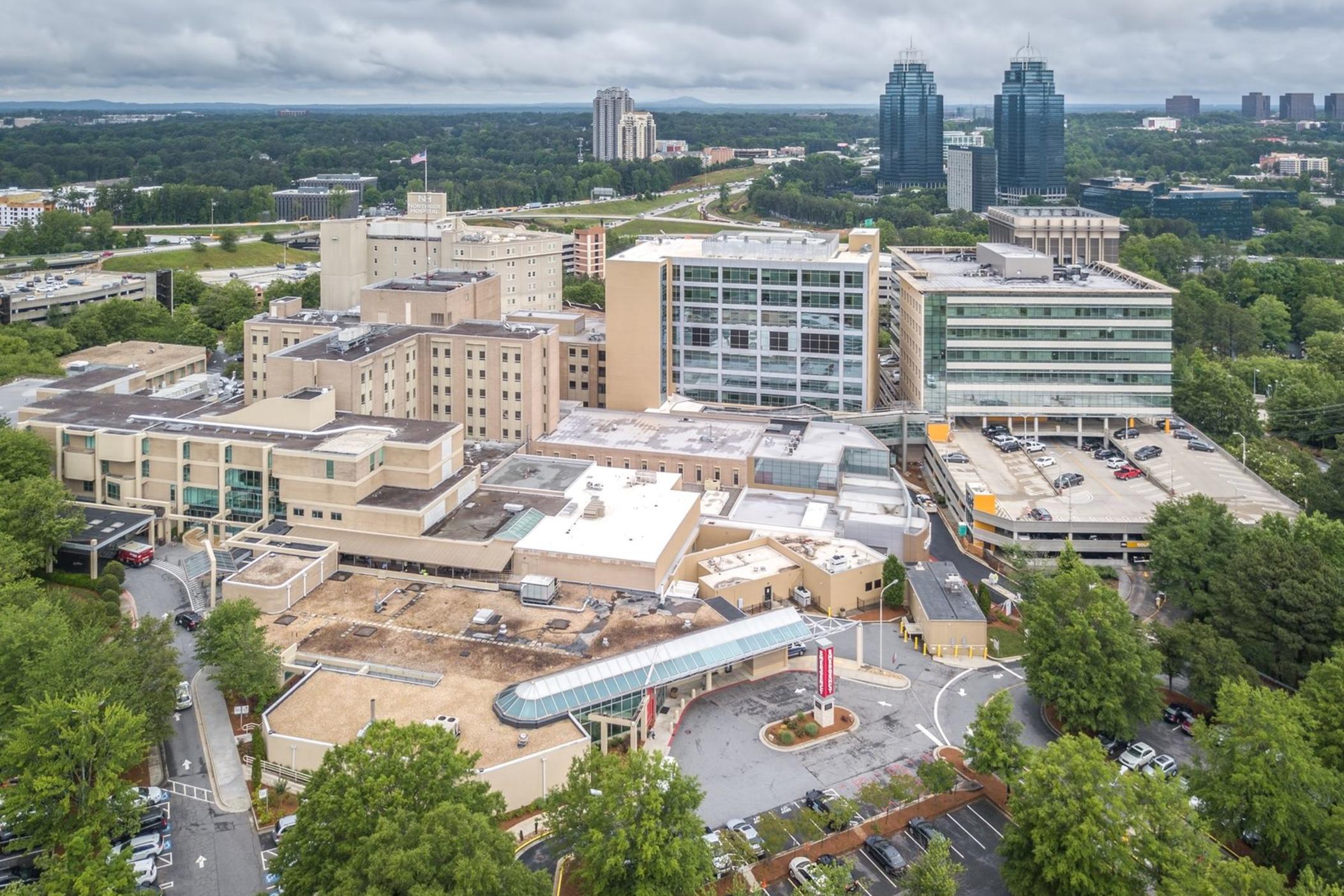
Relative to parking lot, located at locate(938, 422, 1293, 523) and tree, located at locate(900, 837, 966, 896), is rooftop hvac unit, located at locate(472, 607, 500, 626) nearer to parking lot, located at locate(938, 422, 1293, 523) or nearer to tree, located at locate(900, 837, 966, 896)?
tree, located at locate(900, 837, 966, 896)

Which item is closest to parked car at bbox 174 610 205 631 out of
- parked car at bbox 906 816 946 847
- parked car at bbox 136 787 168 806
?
parked car at bbox 136 787 168 806

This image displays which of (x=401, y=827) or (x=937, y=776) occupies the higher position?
(x=401, y=827)

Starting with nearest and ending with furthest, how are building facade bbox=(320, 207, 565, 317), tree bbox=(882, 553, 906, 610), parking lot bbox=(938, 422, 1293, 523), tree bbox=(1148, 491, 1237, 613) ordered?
1. tree bbox=(1148, 491, 1237, 613)
2. tree bbox=(882, 553, 906, 610)
3. parking lot bbox=(938, 422, 1293, 523)
4. building facade bbox=(320, 207, 565, 317)

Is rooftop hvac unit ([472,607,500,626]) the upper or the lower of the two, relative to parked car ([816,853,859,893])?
upper

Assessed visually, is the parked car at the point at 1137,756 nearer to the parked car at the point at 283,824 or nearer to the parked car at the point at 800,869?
the parked car at the point at 800,869


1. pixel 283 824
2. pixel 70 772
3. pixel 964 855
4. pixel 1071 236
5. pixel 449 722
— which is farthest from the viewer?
pixel 1071 236

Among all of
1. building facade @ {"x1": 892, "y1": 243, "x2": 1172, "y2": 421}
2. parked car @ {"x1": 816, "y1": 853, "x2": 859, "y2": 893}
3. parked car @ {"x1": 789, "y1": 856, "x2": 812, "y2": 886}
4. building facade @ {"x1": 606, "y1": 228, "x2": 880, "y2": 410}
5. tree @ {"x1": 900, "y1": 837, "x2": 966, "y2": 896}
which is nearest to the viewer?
tree @ {"x1": 900, "y1": 837, "x2": 966, "y2": 896}

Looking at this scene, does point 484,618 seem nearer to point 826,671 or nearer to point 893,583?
point 826,671

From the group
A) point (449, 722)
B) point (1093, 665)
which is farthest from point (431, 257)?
point (1093, 665)
